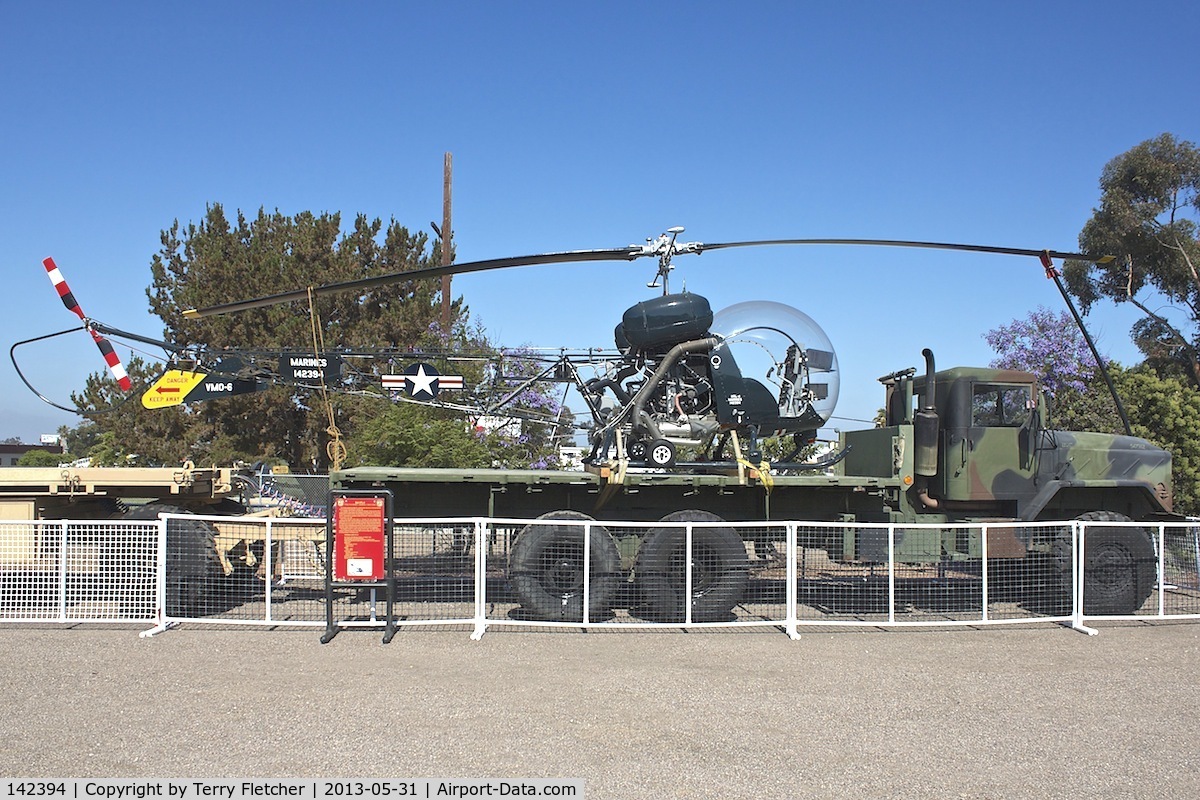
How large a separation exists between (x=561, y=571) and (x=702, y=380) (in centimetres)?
298

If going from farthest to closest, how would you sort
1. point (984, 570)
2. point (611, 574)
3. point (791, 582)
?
point (611, 574) < point (984, 570) < point (791, 582)

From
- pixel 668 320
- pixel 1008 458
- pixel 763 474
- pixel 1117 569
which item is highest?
pixel 668 320

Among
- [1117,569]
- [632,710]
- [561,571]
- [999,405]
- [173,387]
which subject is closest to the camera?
[632,710]

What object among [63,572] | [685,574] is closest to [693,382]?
[685,574]

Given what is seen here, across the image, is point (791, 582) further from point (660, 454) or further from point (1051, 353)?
point (1051, 353)

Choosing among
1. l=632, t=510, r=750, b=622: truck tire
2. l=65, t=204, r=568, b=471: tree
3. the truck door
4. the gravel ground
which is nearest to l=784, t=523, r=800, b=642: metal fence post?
the gravel ground

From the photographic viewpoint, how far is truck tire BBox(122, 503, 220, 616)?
9.23 metres

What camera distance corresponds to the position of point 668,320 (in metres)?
11.0

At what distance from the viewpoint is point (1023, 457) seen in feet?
35.6

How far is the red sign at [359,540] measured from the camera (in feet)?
28.2

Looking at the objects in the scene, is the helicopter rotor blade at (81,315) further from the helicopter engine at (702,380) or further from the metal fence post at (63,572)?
the helicopter engine at (702,380)

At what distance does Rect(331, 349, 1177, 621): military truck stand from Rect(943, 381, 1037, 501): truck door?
2 centimetres

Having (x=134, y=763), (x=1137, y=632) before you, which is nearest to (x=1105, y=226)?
(x=1137, y=632)

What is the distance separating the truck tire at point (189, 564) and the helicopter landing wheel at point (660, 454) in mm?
4768
